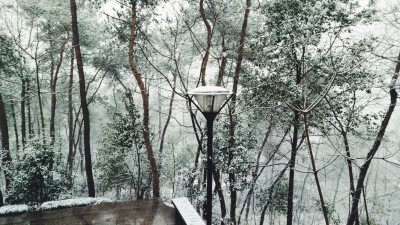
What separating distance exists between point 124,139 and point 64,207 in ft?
11.8

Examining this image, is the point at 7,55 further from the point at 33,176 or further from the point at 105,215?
the point at 105,215

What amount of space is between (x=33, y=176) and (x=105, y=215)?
2.81 metres

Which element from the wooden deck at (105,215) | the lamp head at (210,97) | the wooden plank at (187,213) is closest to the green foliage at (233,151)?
the wooden deck at (105,215)

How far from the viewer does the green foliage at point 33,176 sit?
7.30m

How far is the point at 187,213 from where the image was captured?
5.09 metres

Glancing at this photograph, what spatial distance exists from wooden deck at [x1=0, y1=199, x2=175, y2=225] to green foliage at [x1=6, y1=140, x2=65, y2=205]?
1468 millimetres

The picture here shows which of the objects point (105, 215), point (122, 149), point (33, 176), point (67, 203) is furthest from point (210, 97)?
point (122, 149)

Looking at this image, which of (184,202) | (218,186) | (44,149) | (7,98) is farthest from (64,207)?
(7,98)

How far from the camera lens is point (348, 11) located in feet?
21.1

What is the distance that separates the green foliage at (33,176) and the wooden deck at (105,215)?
1.47 meters

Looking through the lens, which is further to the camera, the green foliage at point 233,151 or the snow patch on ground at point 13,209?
the green foliage at point 233,151

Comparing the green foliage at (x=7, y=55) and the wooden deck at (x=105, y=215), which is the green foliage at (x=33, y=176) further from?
the green foliage at (x=7, y=55)

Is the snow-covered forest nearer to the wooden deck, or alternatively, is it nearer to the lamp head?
the lamp head

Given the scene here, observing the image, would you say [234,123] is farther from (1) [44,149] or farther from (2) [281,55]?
(1) [44,149]
